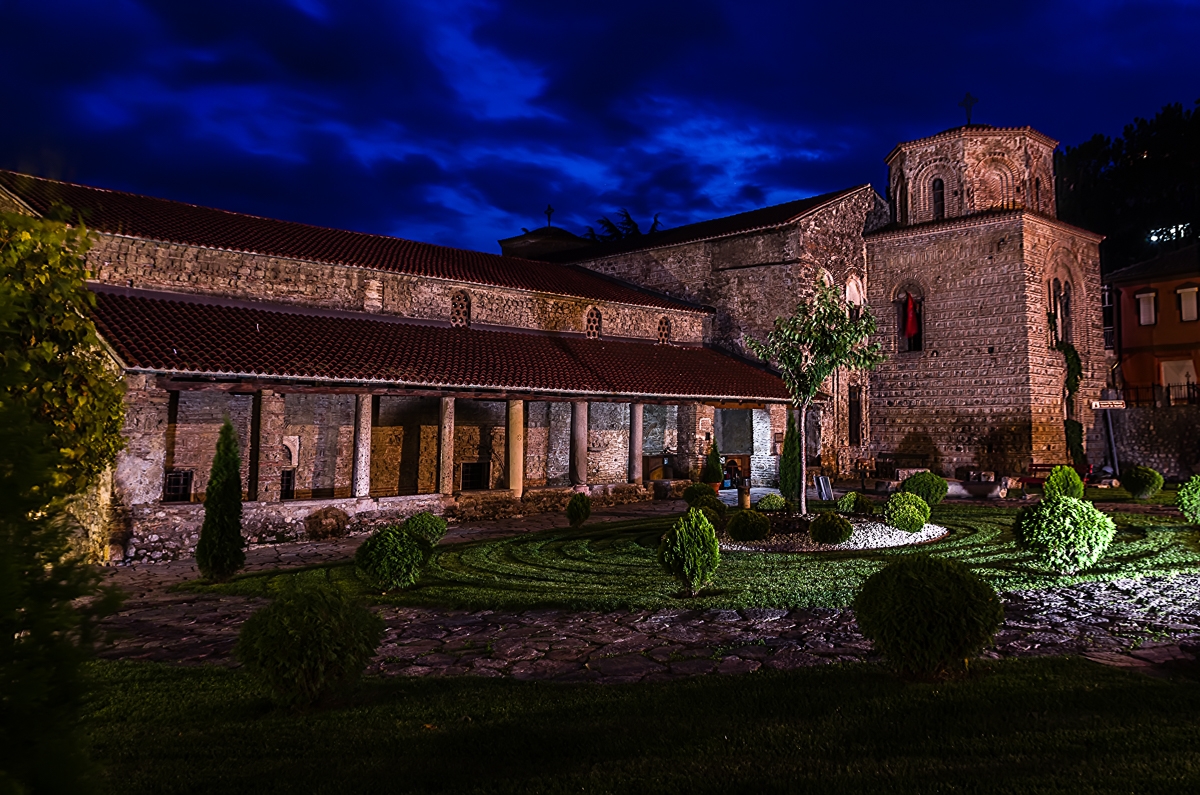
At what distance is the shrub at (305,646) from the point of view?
5188 mm

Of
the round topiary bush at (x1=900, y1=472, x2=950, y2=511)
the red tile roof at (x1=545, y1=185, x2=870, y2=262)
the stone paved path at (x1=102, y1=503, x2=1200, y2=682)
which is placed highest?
the red tile roof at (x1=545, y1=185, x2=870, y2=262)

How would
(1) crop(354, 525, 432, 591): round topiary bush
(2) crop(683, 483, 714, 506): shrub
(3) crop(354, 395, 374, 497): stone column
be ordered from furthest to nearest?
1. (2) crop(683, 483, 714, 506): shrub
2. (3) crop(354, 395, 374, 497): stone column
3. (1) crop(354, 525, 432, 591): round topiary bush

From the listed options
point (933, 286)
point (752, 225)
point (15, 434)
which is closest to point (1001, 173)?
point (933, 286)

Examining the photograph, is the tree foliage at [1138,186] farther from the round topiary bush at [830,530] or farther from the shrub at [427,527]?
the shrub at [427,527]

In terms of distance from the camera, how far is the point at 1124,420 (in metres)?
26.3

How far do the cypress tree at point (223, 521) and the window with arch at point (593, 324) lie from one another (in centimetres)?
1381

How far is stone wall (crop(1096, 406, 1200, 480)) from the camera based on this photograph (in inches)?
977

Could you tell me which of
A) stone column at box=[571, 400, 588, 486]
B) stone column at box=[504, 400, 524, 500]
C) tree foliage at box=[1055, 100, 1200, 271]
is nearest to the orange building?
tree foliage at box=[1055, 100, 1200, 271]

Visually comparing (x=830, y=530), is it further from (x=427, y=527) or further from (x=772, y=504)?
(x=427, y=527)

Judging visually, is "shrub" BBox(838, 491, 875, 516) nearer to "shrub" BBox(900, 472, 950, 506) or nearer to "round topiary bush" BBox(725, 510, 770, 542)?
"shrub" BBox(900, 472, 950, 506)

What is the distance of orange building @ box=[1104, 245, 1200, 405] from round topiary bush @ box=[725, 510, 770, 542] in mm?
23177

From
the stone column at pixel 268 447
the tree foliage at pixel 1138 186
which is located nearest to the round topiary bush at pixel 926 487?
the stone column at pixel 268 447

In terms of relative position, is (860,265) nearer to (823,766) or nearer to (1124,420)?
(1124,420)

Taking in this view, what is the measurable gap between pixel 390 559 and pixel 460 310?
12.2 meters
